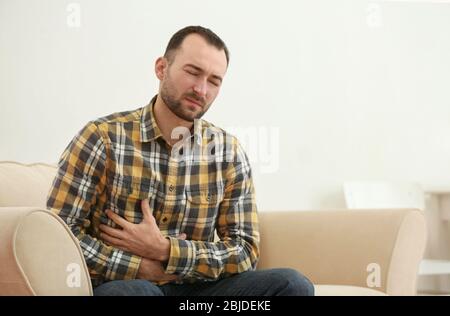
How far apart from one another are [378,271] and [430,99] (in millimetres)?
1435

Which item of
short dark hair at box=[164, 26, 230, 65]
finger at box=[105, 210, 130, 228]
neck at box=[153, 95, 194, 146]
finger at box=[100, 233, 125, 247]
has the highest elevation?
short dark hair at box=[164, 26, 230, 65]

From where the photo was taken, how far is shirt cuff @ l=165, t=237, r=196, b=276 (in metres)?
1.15

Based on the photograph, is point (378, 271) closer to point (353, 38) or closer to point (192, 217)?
point (192, 217)

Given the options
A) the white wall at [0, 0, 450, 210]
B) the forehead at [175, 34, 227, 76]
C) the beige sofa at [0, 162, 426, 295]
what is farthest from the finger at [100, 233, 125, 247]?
the white wall at [0, 0, 450, 210]

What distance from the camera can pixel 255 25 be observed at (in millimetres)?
2312

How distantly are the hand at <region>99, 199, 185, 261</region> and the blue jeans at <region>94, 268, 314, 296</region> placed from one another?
0.06 m

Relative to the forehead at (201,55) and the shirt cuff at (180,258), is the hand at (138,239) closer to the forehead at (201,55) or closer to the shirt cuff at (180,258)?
the shirt cuff at (180,258)

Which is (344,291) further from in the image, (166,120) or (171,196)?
(166,120)

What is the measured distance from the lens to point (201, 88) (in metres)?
1.26

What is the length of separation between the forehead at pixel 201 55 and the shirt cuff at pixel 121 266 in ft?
1.39

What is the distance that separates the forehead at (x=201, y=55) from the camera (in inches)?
50.1

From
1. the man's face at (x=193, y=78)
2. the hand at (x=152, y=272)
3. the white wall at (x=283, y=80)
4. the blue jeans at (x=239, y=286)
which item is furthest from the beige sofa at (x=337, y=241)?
the white wall at (x=283, y=80)

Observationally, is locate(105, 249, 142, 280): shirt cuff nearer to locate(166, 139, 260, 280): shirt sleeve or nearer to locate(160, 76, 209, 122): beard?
locate(166, 139, 260, 280): shirt sleeve

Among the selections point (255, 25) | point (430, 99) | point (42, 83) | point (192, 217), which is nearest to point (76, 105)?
point (42, 83)
